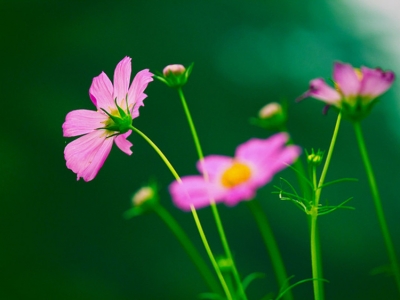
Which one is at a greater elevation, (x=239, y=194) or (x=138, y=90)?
(x=138, y=90)

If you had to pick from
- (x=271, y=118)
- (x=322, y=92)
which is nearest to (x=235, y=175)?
(x=322, y=92)

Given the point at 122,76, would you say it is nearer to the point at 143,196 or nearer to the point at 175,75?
the point at 175,75

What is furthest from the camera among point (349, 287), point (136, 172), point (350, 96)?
point (349, 287)

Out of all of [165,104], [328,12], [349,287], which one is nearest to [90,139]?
[165,104]

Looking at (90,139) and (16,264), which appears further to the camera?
(16,264)

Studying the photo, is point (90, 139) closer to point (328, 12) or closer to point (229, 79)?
point (229, 79)

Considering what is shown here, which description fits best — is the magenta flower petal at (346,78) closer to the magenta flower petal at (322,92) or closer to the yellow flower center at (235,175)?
the magenta flower petal at (322,92)
